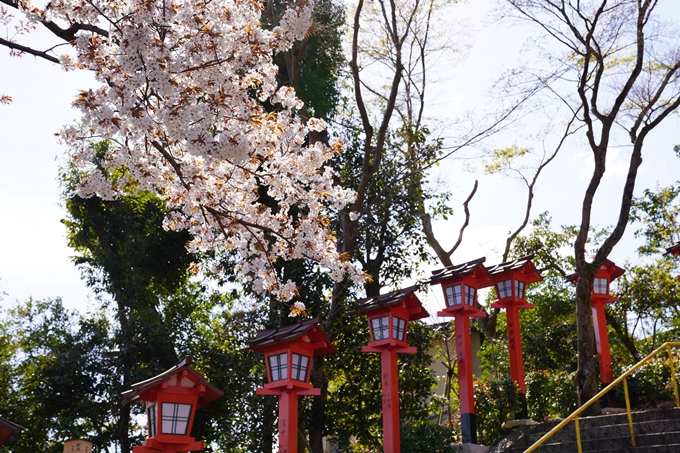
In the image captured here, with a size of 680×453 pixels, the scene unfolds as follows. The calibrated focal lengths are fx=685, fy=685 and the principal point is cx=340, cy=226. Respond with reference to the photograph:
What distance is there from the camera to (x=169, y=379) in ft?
25.3

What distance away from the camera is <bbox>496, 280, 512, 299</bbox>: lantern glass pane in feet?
38.3

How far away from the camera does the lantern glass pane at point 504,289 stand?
1166 cm

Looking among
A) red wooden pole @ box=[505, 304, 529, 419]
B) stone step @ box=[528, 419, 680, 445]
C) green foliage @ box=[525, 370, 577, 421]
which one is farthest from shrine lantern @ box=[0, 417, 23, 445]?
green foliage @ box=[525, 370, 577, 421]

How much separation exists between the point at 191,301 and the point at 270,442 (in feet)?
19.5

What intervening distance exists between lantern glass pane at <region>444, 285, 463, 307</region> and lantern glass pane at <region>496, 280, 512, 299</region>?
156cm

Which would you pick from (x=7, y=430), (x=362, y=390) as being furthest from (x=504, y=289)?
(x=7, y=430)

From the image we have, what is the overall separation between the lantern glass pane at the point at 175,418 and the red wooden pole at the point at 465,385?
165 inches

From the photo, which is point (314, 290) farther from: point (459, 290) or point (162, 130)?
point (162, 130)

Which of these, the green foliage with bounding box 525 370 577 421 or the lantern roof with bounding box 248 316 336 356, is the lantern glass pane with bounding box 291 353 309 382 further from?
the green foliage with bounding box 525 370 577 421

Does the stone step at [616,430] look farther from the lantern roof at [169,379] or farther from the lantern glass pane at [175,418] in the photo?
the lantern glass pane at [175,418]

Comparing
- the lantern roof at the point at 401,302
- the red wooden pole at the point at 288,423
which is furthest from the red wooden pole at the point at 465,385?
the red wooden pole at the point at 288,423

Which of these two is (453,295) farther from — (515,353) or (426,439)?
(426,439)

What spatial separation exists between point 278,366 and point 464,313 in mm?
3355

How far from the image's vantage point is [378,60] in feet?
53.4
